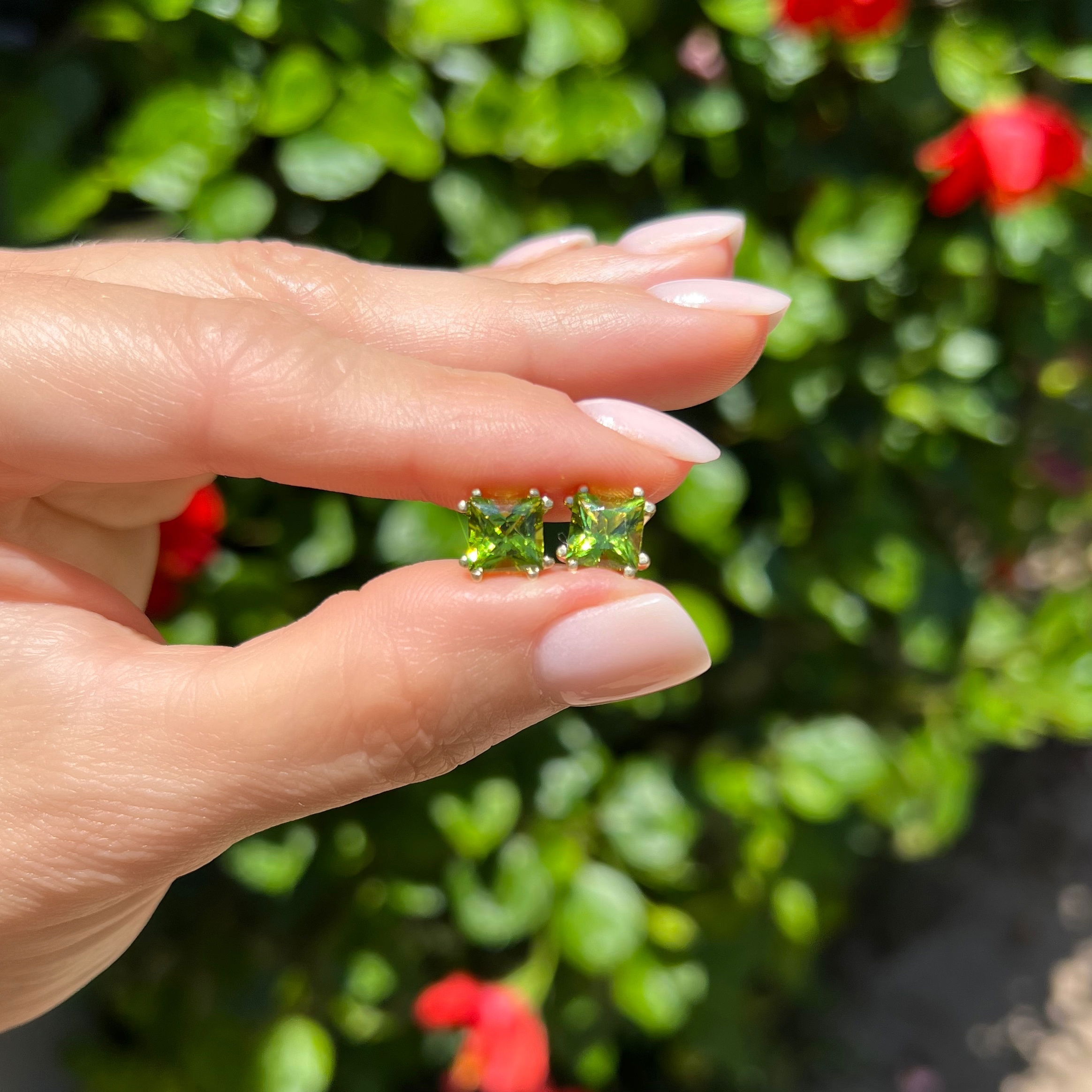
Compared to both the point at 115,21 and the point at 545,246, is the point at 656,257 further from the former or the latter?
the point at 115,21

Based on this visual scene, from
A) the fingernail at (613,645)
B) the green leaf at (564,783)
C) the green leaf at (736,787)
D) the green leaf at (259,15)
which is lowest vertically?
the green leaf at (736,787)

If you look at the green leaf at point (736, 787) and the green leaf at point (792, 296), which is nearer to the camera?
the green leaf at point (792, 296)

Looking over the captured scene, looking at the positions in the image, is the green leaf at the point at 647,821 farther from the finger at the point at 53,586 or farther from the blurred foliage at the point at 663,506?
the finger at the point at 53,586

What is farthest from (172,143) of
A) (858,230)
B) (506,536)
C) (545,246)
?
(858,230)

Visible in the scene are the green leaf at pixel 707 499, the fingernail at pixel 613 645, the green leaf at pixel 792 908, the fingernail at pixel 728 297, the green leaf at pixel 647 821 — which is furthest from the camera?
the green leaf at pixel 792 908

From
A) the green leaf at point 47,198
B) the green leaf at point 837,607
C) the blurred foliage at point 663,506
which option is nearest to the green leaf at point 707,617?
the blurred foliage at point 663,506

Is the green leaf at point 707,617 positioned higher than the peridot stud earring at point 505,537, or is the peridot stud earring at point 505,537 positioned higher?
the peridot stud earring at point 505,537
